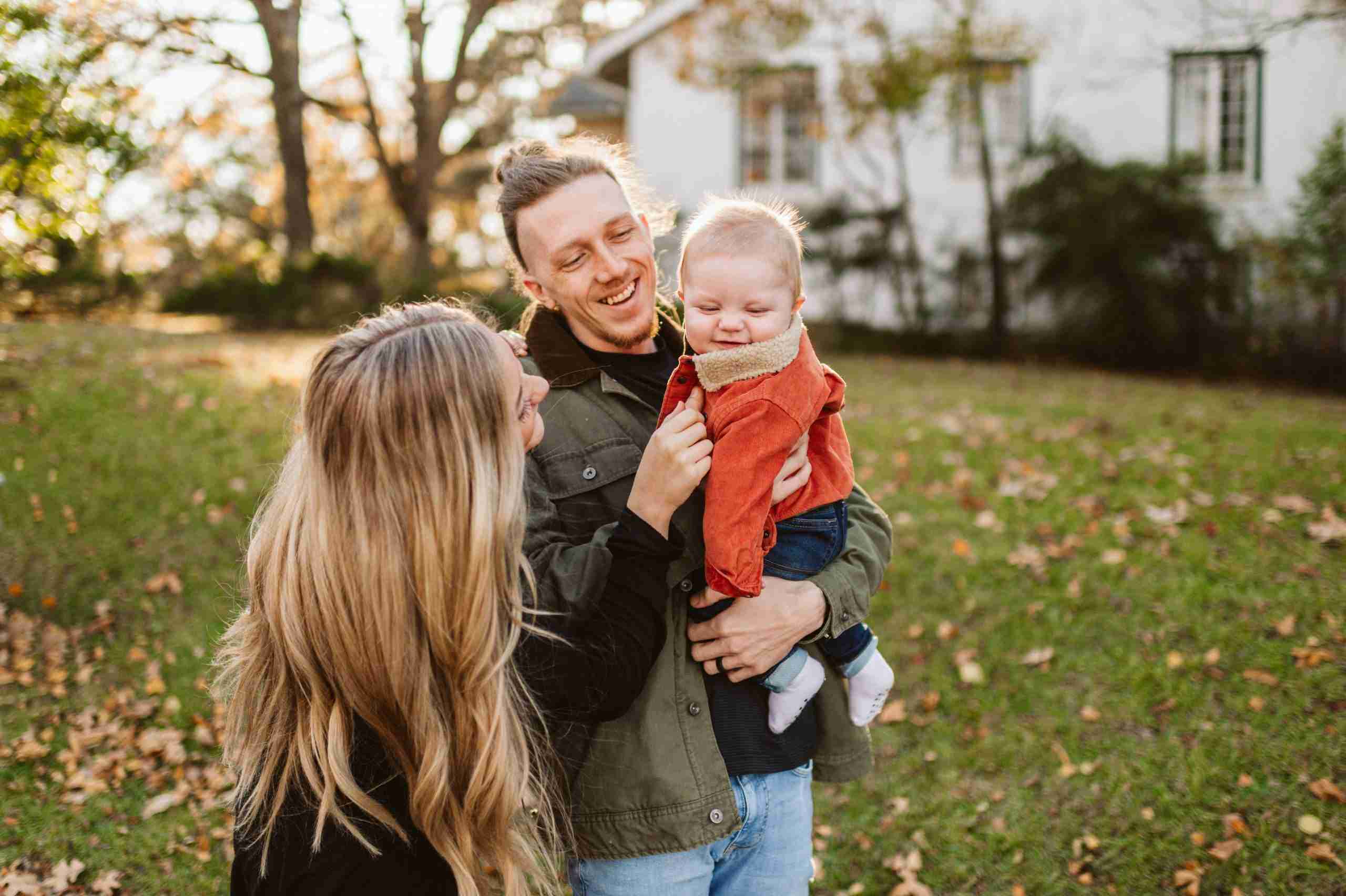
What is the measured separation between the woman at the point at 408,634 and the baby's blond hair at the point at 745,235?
0.75m

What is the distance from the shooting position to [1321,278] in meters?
13.4

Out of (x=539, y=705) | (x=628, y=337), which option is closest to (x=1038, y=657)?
(x=628, y=337)

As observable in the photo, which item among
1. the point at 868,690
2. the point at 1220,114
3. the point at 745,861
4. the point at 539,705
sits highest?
the point at 1220,114

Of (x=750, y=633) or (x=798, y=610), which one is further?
(x=798, y=610)

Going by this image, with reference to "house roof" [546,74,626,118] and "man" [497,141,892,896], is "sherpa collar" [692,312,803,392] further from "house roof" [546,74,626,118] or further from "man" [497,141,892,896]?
"house roof" [546,74,626,118]

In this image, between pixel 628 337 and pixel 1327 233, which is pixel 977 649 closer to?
pixel 628 337

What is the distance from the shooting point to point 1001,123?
1803cm

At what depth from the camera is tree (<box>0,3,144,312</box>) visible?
20.1 feet

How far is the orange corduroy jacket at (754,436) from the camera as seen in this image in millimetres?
2246

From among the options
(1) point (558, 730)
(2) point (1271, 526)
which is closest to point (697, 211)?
(1) point (558, 730)

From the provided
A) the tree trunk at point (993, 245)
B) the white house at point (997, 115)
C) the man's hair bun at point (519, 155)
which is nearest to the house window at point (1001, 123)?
the white house at point (997, 115)

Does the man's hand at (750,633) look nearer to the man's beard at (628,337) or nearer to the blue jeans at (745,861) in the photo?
the blue jeans at (745,861)

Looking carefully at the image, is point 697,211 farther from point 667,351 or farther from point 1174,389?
point 1174,389

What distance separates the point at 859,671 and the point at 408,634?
4.27ft
